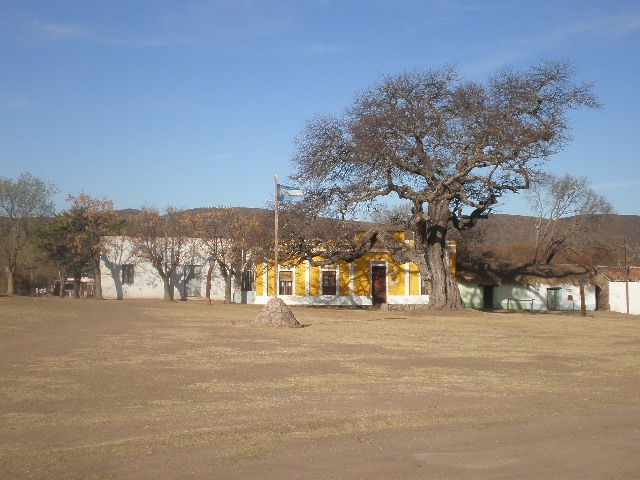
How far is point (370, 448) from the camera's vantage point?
23.9 feet

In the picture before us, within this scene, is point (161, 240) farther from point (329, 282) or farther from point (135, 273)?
point (329, 282)

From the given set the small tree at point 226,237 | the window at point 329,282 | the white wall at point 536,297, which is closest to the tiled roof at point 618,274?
the white wall at point 536,297

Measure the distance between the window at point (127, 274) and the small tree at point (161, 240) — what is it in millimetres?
2378

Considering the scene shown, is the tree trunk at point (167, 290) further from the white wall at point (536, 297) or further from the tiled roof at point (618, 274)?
the tiled roof at point (618, 274)

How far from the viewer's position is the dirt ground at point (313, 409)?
6.65 meters

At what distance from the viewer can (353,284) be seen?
50.7m

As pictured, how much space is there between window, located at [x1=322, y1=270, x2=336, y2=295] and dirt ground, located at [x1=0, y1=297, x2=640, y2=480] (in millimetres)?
30662

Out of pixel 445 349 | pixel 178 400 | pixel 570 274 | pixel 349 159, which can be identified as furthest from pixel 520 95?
pixel 178 400

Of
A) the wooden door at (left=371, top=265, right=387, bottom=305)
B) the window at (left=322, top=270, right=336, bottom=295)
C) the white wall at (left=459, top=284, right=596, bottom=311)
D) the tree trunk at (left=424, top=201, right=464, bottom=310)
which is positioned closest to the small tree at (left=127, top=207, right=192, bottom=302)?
the window at (left=322, top=270, right=336, bottom=295)

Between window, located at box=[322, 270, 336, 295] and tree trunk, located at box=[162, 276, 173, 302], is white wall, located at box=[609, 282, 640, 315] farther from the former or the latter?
tree trunk, located at box=[162, 276, 173, 302]

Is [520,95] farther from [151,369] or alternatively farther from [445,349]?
[151,369]

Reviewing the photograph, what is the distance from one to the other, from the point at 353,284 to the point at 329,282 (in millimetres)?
1805

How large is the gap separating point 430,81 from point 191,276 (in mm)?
28882

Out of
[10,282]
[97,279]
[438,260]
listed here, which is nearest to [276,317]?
[438,260]
